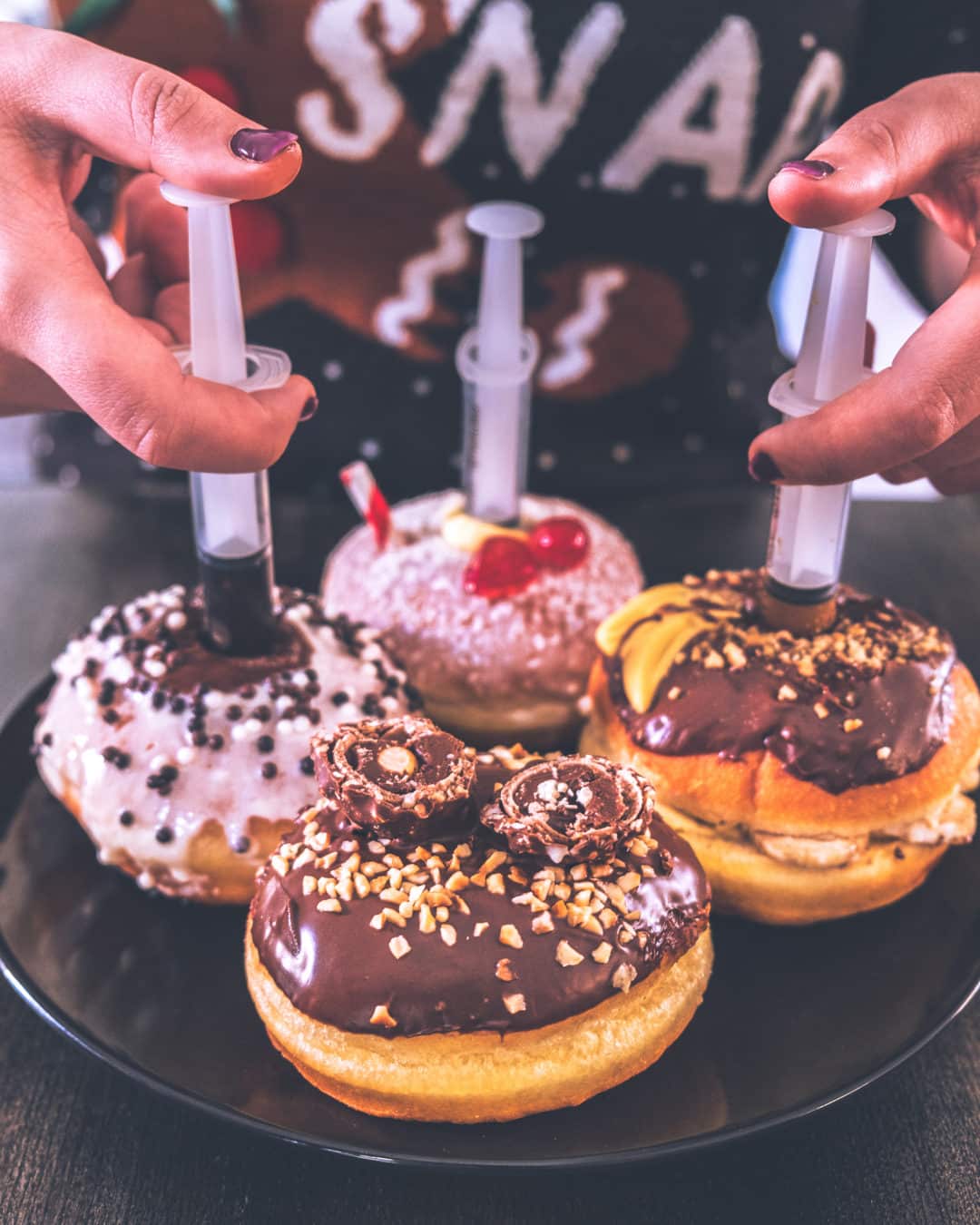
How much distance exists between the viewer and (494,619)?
1.44 meters

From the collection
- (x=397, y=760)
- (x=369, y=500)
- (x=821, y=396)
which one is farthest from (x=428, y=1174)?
(x=369, y=500)

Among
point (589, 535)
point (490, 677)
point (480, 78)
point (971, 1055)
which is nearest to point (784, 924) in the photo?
point (971, 1055)

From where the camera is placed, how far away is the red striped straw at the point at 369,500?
4.76ft

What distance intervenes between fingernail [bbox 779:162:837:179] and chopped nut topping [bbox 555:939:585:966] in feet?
1.83

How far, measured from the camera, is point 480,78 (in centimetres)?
162

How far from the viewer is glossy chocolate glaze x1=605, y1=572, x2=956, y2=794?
1.11 metres

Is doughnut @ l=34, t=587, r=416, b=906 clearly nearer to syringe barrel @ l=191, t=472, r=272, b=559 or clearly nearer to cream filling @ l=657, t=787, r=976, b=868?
syringe barrel @ l=191, t=472, r=272, b=559

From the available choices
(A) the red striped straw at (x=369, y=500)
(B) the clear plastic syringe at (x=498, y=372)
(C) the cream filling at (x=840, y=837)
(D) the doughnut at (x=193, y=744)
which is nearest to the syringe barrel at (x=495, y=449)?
(B) the clear plastic syringe at (x=498, y=372)

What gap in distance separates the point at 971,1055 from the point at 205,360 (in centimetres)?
86

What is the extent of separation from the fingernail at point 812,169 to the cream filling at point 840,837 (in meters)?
0.57

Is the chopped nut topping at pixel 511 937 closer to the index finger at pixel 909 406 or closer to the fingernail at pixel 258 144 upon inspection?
the index finger at pixel 909 406

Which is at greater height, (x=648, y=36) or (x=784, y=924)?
(x=648, y=36)

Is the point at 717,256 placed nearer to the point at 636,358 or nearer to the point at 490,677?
the point at 636,358

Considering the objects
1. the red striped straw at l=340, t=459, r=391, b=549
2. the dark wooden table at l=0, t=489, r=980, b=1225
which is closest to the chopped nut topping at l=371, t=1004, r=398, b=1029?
the dark wooden table at l=0, t=489, r=980, b=1225
